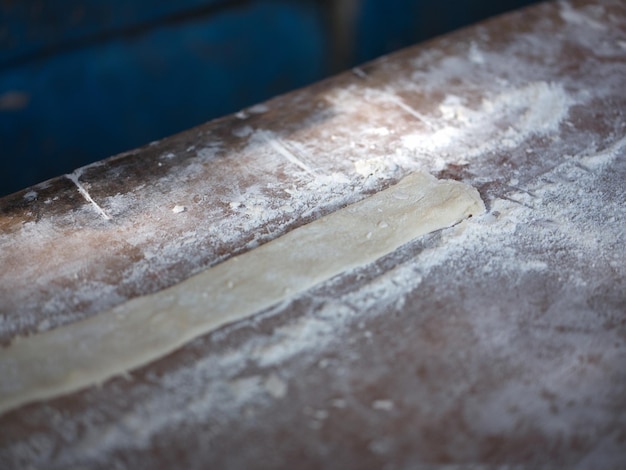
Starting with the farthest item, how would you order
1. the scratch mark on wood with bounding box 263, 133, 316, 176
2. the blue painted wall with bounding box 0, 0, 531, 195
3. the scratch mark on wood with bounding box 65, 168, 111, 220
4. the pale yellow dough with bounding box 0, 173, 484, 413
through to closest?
the blue painted wall with bounding box 0, 0, 531, 195 → the scratch mark on wood with bounding box 263, 133, 316, 176 → the scratch mark on wood with bounding box 65, 168, 111, 220 → the pale yellow dough with bounding box 0, 173, 484, 413

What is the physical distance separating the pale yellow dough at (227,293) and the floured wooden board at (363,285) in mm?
29

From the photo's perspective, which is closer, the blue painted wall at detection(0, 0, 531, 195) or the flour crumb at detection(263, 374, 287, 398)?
the flour crumb at detection(263, 374, 287, 398)

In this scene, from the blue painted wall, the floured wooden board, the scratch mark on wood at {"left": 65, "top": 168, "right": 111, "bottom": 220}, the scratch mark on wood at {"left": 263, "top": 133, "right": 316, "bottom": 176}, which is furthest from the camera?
the blue painted wall

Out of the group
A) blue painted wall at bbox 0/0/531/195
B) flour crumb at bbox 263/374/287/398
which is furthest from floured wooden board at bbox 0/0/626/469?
blue painted wall at bbox 0/0/531/195

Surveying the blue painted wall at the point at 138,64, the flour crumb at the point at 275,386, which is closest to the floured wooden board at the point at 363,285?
the flour crumb at the point at 275,386

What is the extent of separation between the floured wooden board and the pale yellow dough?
0.03 metres

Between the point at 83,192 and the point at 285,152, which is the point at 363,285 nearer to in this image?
the point at 285,152

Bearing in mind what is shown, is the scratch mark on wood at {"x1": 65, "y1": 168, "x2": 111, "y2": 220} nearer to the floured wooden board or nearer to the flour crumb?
the floured wooden board

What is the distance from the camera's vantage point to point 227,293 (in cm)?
145

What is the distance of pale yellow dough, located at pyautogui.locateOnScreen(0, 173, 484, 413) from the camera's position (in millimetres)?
1291

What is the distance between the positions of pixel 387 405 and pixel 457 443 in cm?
15

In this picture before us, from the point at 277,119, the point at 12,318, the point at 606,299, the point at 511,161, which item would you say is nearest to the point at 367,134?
the point at 277,119

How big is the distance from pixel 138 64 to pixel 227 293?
2263 millimetres

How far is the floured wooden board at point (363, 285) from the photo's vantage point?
1187mm
